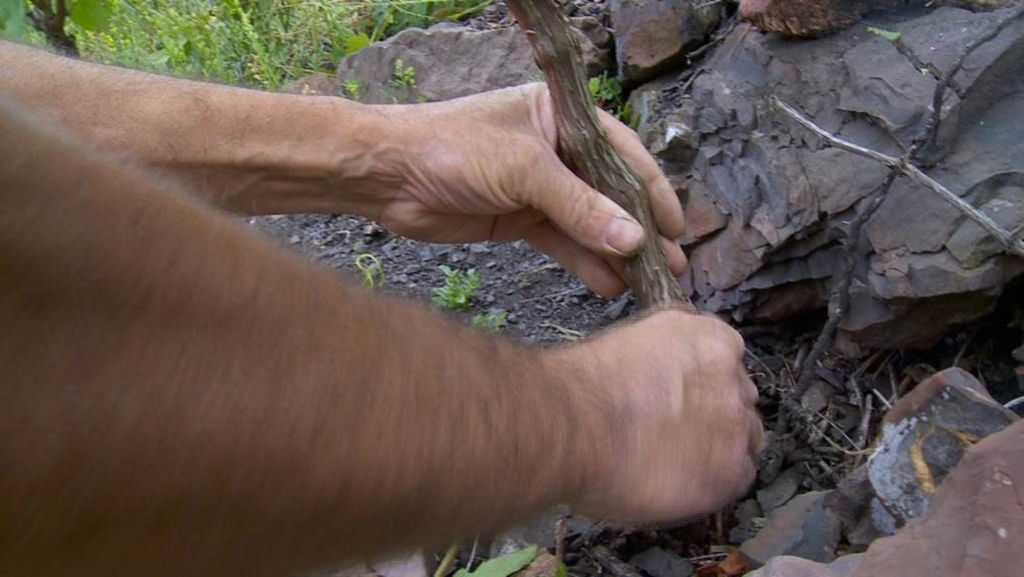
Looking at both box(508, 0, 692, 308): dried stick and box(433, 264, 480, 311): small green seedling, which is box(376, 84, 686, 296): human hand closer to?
box(508, 0, 692, 308): dried stick

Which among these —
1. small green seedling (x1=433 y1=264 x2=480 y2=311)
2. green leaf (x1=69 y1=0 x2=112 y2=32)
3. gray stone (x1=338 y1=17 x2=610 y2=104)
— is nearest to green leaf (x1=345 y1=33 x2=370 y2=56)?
gray stone (x1=338 y1=17 x2=610 y2=104)

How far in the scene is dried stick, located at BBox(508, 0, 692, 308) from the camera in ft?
5.71

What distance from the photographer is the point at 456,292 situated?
8.38 feet

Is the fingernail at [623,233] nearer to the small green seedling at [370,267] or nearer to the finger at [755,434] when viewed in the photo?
the finger at [755,434]

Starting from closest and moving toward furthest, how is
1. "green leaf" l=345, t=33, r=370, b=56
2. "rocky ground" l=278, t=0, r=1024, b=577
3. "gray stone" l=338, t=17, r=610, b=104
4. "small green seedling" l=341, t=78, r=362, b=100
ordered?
1. "rocky ground" l=278, t=0, r=1024, b=577
2. "gray stone" l=338, t=17, r=610, b=104
3. "small green seedling" l=341, t=78, r=362, b=100
4. "green leaf" l=345, t=33, r=370, b=56

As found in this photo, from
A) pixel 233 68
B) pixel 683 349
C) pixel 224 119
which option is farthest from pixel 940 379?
pixel 233 68

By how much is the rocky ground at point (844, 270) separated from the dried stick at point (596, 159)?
0.29m

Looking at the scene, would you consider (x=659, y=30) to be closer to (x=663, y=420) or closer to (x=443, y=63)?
(x=443, y=63)

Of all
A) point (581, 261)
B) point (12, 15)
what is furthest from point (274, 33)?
point (581, 261)

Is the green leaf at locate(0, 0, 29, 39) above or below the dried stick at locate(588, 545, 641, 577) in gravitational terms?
above

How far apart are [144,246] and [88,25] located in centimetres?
250

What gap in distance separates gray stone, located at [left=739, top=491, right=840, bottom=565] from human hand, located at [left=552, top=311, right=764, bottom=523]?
310 millimetres

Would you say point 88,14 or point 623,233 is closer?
point 623,233

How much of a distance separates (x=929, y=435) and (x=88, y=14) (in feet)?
8.50
